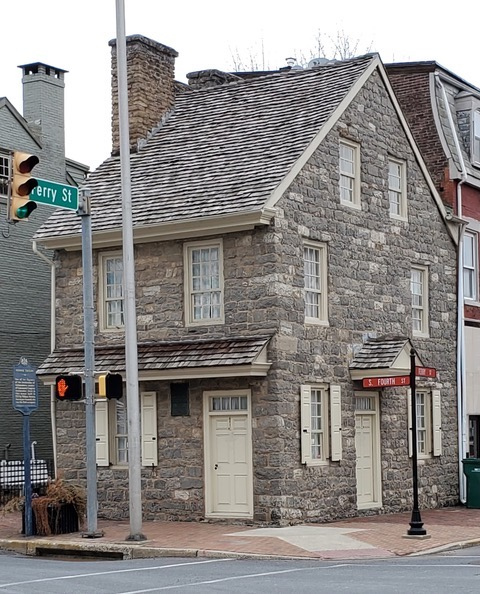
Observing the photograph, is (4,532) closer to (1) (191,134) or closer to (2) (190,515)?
(2) (190,515)

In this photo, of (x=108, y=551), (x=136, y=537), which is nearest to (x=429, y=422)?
(x=136, y=537)

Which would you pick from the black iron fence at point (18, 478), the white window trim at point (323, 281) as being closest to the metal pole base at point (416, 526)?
the white window trim at point (323, 281)

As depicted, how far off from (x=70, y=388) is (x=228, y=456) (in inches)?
144

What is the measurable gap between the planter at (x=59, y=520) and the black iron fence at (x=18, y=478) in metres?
3.24

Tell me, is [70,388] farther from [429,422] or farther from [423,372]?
[429,422]

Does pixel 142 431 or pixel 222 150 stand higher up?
pixel 222 150

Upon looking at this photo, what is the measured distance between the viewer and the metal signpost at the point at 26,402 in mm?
18969

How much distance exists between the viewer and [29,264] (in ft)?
95.9

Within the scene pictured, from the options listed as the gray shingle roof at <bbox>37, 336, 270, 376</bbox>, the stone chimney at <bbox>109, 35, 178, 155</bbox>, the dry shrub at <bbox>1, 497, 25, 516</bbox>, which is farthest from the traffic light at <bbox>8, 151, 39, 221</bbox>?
the stone chimney at <bbox>109, 35, 178, 155</bbox>

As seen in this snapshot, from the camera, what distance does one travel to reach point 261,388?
20234 mm

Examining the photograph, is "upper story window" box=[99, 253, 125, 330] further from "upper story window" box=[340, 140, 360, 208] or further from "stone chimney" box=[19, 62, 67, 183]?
"stone chimney" box=[19, 62, 67, 183]

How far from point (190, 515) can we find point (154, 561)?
4312 millimetres

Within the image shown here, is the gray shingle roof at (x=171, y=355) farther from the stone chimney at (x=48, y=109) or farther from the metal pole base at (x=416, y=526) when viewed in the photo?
the stone chimney at (x=48, y=109)

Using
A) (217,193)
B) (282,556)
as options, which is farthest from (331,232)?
(282,556)
